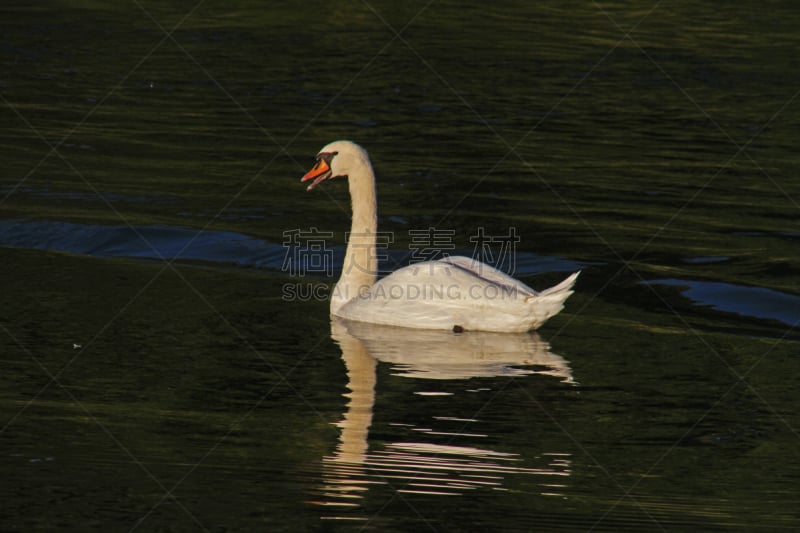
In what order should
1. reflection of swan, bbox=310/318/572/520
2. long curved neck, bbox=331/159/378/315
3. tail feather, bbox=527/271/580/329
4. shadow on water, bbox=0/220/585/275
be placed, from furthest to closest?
shadow on water, bbox=0/220/585/275 < long curved neck, bbox=331/159/378/315 < tail feather, bbox=527/271/580/329 < reflection of swan, bbox=310/318/572/520

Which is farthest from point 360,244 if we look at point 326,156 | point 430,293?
point 430,293

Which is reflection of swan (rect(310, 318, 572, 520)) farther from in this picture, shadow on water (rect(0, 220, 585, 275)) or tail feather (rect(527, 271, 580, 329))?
shadow on water (rect(0, 220, 585, 275))

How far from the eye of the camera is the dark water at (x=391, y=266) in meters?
7.61

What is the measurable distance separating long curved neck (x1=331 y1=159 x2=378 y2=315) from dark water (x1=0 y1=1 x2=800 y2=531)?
442 millimetres

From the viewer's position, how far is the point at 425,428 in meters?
8.66

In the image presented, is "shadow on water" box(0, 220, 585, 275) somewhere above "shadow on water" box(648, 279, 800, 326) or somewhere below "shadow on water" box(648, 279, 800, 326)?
below

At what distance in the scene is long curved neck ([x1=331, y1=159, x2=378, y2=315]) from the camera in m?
12.0

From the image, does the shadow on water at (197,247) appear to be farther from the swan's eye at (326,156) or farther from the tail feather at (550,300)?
the tail feather at (550,300)

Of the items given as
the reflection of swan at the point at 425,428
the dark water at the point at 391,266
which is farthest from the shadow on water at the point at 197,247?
the reflection of swan at the point at 425,428

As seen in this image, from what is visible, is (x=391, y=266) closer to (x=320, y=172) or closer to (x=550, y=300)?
(x=320, y=172)

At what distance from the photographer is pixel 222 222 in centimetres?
1470

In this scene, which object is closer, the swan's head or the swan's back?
the swan's back

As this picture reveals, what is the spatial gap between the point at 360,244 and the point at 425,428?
383 cm

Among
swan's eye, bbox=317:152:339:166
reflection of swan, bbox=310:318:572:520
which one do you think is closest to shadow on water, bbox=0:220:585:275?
swan's eye, bbox=317:152:339:166
